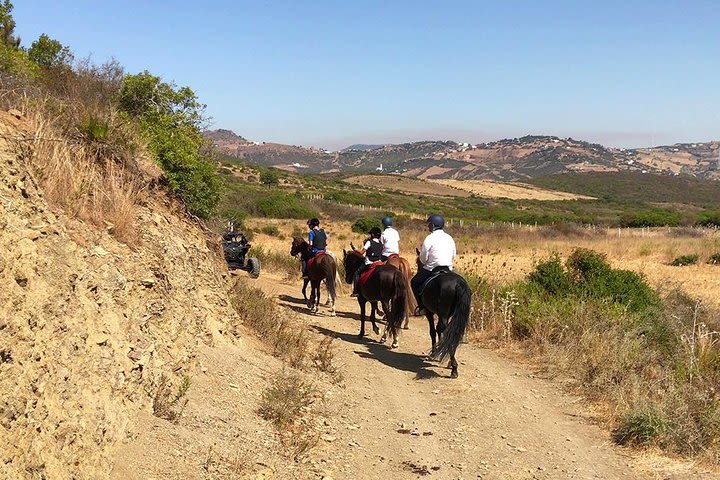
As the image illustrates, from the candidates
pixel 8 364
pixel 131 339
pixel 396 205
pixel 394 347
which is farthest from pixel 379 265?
pixel 396 205

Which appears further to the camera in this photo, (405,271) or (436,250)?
(405,271)

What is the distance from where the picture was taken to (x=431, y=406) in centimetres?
815

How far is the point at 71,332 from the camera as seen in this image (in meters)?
4.71

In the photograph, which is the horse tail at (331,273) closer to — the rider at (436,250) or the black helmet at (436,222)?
the rider at (436,250)

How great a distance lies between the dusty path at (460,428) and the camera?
247 inches

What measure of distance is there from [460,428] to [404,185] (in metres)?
132

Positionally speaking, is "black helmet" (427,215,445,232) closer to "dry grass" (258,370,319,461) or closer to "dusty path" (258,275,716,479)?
"dusty path" (258,275,716,479)

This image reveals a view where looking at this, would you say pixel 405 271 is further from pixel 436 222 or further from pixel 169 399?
pixel 169 399

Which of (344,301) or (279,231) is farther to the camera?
(279,231)

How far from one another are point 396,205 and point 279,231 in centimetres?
4288

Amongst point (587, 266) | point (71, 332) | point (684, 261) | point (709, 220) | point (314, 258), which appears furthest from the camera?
point (709, 220)

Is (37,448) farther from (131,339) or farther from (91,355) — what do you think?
(131,339)

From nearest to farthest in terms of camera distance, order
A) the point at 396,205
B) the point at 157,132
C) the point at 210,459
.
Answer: the point at 210,459 → the point at 157,132 → the point at 396,205

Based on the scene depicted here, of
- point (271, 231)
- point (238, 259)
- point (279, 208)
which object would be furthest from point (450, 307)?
point (279, 208)
